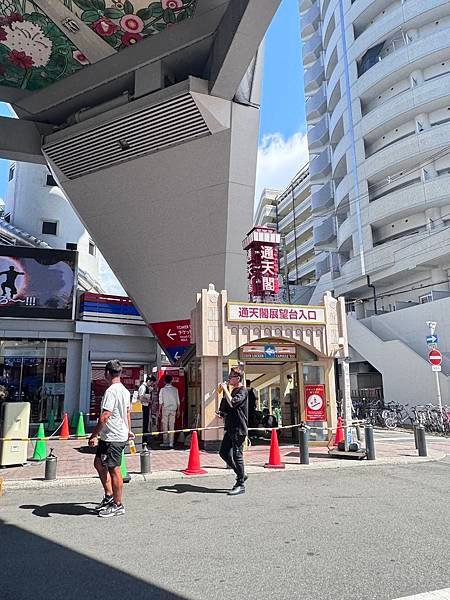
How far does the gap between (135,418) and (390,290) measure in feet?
92.4

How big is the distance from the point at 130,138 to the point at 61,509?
1849 cm

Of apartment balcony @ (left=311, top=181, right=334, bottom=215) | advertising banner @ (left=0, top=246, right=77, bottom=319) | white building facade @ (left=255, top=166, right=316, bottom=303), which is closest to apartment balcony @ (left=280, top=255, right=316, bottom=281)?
white building facade @ (left=255, top=166, right=316, bottom=303)

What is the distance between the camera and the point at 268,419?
14906mm

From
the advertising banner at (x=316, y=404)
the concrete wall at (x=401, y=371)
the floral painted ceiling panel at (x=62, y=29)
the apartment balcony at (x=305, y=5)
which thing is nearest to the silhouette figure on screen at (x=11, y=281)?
the floral painted ceiling panel at (x=62, y=29)

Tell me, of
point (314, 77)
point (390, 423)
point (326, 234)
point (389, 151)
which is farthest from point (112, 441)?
point (314, 77)

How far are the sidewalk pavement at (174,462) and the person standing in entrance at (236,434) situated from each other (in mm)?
1942

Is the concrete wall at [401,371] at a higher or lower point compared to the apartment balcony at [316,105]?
lower

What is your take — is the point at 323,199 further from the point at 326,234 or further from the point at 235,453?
the point at 235,453

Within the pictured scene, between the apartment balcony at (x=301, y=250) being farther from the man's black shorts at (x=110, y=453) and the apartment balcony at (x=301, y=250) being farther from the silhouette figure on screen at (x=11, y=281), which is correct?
the man's black shorts at (x=110, y=453)

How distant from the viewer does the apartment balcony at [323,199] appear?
45.6 meters

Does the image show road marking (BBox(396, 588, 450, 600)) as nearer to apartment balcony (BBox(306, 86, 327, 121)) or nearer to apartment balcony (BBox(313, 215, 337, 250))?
apartment balcony (BBox(313, 215, 337, 250))

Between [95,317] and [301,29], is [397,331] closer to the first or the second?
[95,317]

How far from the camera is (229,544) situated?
14.6 ft

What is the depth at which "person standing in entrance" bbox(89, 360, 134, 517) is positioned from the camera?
5.57 meters
